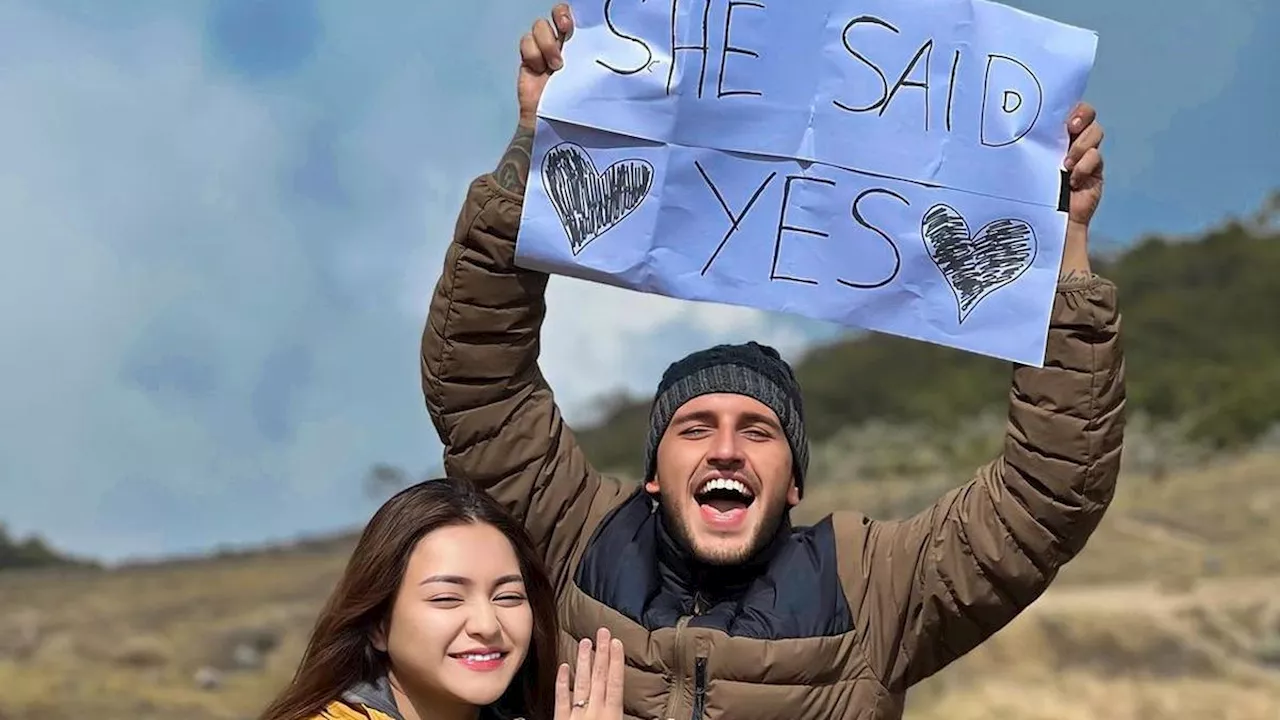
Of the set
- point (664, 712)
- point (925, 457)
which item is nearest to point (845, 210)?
point (664, 712)

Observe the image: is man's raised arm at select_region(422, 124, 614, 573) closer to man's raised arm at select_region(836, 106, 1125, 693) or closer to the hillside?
man's raised arm at select_region(836, 106, 1125, 693)

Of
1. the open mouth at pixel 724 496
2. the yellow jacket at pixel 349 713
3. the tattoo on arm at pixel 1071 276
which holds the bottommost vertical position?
the yellow jacket at pixel 349 713

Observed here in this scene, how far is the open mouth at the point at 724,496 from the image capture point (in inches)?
111

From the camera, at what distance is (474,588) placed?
247 centimetres

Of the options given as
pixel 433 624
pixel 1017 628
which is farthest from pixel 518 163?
pixel 1017 628

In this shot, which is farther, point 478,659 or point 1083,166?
point 1083,166

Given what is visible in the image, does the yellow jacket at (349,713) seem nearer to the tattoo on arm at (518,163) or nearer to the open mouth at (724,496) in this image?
the open mouth at (724,496)

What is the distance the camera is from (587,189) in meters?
2.88

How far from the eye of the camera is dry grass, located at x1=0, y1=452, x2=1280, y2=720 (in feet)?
26.7

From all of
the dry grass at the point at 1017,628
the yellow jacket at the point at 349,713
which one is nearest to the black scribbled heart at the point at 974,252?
the yellow jacket at the point at 349,713

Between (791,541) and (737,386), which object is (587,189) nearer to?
(737,386)

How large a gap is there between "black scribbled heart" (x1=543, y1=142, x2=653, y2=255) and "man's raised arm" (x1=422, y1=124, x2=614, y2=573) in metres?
0.06

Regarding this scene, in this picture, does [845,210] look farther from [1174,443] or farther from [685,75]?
[1174,443]

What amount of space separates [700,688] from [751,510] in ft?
1.09
